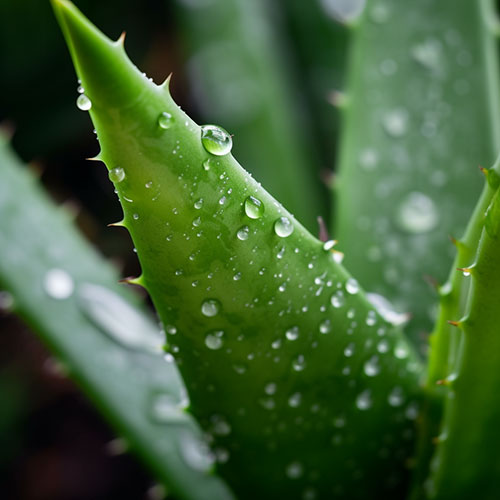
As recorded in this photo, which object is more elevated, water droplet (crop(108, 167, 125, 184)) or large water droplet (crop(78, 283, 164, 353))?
large water droplet (crop(78, 283, 164, 353))

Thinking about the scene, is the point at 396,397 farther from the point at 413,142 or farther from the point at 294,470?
the point at 413,142

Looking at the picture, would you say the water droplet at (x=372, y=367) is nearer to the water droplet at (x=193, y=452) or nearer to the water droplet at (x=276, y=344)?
the water droplet at (x=276, y=344)

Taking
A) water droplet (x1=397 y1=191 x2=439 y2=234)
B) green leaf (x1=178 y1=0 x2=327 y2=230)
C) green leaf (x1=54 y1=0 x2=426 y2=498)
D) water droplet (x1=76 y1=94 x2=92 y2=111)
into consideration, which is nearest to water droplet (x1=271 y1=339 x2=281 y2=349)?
green leaf (x1=54 y1=0 x2=426 y2=498)

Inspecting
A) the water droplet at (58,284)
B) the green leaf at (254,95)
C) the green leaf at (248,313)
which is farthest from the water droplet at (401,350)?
the green leaf at (254,95)

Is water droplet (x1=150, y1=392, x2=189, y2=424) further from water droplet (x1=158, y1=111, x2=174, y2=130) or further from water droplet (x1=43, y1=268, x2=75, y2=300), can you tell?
water droplet (x1=158, y1=111, x2=174, y2=130)

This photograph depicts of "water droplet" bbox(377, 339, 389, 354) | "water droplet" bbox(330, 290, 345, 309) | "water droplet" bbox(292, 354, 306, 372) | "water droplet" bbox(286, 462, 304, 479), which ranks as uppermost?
→ "water droplet" bbox(330, 290, 345, 309)

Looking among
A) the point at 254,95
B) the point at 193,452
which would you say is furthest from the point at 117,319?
the point at 254,95

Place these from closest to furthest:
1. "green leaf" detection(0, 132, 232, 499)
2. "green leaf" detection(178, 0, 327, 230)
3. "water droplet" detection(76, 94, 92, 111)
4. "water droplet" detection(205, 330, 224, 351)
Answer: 1. "water droplet" detection(76, 94, 92, 111)
2. "water droplet" detection(205, 330, 224, 351)
3. "green leaf" detection(0, 132, 232, 499)
4. "green leaf" detection(178, 0, 327, 230)

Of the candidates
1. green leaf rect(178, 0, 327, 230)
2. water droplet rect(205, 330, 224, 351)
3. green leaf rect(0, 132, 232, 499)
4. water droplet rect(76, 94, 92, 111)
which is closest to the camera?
water droplet rect(76, 94, 92, 111)
